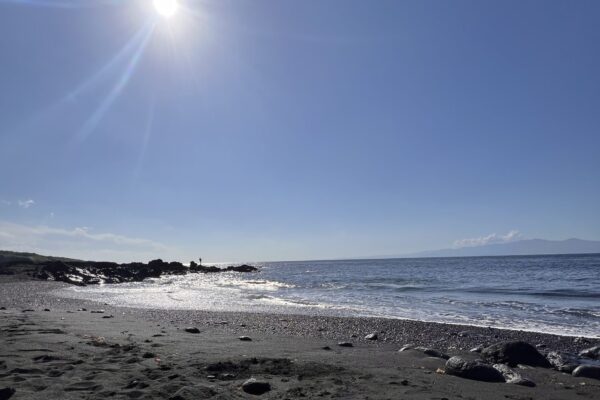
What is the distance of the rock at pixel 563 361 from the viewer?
8188 mm

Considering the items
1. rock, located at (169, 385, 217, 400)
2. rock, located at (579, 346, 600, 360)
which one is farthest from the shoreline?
rock, located at (169, 385, 217, 400)

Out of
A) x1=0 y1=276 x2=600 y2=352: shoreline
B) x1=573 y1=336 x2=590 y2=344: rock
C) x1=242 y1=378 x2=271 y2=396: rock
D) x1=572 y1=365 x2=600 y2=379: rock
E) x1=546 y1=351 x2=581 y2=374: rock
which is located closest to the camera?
x1=242 y1=378 x2=271 y2=396: rock

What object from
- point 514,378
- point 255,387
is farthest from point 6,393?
point 514,378

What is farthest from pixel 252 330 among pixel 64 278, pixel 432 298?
Result: pixel 64 278

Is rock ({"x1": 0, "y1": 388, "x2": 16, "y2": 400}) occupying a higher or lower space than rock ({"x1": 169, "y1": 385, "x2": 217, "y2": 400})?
higher

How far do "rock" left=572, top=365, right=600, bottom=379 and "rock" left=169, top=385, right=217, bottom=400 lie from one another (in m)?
6.57

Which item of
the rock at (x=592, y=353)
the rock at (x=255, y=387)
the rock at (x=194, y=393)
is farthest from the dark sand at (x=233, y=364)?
the rock at (x=592, y=353)

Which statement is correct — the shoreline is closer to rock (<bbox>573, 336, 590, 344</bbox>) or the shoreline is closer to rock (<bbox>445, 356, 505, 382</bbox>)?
rock (<bbox>573, 336, 590, 344</bbox>)

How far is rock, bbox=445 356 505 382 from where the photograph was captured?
689 centimetres

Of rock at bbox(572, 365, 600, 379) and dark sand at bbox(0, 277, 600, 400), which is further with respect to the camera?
rock at bbox(572, 365, 600, 379)

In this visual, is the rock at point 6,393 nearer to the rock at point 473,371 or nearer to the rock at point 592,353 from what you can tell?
the rock at point 473,371

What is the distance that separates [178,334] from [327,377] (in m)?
5.57

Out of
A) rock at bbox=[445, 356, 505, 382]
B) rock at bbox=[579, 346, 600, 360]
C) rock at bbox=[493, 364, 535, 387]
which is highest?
rock at bbox=[445, 356, 505, 382]

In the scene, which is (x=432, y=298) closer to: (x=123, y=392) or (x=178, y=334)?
(x=178, y=334)
